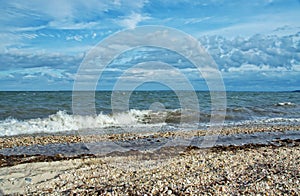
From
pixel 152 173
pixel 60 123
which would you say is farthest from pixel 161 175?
pixel 60 123

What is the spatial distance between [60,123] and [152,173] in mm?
13992

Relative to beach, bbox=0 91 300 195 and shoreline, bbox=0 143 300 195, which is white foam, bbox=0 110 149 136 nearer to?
beach, bbox=0 91 300 195

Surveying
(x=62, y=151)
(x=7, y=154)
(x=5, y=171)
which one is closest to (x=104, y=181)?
(x=5, y=171)

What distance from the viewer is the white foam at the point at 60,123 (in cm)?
1894

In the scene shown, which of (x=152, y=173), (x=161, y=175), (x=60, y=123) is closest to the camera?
(x=161, y=175)

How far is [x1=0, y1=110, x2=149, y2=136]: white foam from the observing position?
18942 mm

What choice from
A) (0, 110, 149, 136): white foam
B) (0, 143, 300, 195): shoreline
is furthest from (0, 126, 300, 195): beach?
(0, 110, 149, 136): white foam

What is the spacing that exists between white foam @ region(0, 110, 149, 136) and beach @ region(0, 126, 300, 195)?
25.4 ft

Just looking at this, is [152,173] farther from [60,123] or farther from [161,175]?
[60,123]

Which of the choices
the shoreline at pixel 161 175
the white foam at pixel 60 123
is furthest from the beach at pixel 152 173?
the white foam at pixel 60 123

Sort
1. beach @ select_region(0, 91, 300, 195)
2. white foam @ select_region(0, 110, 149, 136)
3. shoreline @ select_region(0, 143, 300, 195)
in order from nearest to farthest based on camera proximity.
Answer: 1. shoreline @ select_region(0, 143, 300, 195)
2. beach @ select_region(0, 91, 300, 195)
3. white foam @ select_region(0, 110, 149, 136)

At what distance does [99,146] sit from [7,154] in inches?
135

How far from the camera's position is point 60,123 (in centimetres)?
2095

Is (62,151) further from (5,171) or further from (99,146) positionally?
(5,171)
